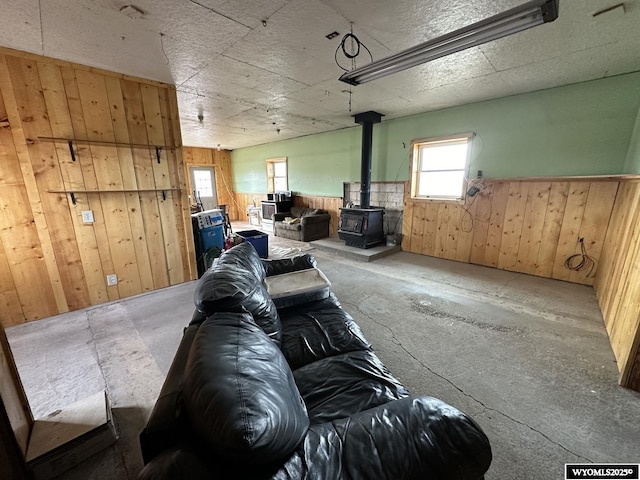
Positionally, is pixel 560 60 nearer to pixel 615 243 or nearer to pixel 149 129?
pixel 615 243

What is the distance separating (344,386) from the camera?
1.26 meters

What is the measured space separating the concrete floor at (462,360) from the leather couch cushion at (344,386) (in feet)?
1.99

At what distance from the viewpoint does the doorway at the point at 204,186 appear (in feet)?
28.5

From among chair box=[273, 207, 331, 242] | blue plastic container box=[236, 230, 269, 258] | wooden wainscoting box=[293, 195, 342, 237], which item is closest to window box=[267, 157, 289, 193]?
wooden wainscoting box=[293, 195, 342, 237]

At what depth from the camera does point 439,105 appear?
4094 millimetres

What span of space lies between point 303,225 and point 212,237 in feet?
7.57

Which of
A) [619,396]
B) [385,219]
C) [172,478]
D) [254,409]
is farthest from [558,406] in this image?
[385,219]

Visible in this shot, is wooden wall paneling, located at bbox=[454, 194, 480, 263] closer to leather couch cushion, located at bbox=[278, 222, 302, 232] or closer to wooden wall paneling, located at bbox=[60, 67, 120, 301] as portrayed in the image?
leather couch cushion, located at bbox=[278, 222, 302, 232]

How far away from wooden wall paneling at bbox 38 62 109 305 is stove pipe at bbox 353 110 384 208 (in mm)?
4052

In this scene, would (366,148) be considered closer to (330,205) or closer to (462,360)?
(330,205)

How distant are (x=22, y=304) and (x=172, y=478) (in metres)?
3.40

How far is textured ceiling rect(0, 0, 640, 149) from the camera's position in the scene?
5.99 ft

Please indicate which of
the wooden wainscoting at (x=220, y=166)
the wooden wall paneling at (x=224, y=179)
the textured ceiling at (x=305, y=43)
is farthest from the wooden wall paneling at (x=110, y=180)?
the wooden wall paneling at (x=224, y=179)

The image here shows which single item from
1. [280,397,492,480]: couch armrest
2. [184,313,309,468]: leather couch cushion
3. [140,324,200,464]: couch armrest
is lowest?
[280,397,492,480]: couch armrest
